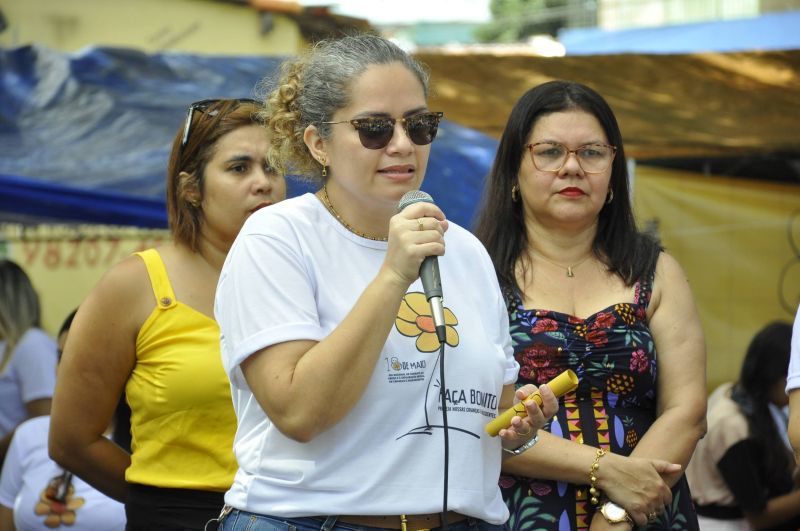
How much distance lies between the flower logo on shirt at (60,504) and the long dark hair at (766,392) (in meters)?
3.35

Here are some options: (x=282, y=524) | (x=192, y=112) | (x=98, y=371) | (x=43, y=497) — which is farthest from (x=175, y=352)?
(x=43, y=497)

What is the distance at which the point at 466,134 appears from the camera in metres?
6.49

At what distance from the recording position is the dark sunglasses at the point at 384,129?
2.54 metres

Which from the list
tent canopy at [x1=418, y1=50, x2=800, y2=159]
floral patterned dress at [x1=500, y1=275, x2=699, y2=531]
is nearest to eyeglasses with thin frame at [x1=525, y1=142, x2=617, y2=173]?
floral patterned dress at [x1=500, y1=275, x2=699, y2=531]

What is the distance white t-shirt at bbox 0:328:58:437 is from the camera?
244 inches

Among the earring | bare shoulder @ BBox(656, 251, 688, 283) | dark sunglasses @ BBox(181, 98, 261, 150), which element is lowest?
bare shoulder @ BBox(656, 251, 688, 283)

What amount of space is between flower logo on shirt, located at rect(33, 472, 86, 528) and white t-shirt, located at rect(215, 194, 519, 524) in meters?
2.58

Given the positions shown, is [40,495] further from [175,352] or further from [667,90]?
[667,90]

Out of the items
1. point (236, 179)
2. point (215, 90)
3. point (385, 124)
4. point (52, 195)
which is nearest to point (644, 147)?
point (215, 90)

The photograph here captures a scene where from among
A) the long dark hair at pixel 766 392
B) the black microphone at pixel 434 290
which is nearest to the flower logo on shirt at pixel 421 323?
the black microphone at pixel 434 290

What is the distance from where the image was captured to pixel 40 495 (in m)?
4.91

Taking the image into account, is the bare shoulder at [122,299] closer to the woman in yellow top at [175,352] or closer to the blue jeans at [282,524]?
the woman in yellow top at [175,352]

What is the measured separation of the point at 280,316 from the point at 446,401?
0.41m

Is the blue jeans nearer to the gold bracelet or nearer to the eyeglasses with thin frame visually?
the gold bracelet
